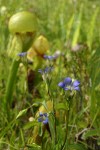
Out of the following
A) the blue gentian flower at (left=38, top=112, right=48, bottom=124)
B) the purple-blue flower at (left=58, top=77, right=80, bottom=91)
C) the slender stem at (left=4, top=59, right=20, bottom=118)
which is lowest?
the blue gentian flower at (left=38, top=112, right=48, bottom=124)

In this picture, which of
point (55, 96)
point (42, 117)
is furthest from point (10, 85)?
point (42, 117)

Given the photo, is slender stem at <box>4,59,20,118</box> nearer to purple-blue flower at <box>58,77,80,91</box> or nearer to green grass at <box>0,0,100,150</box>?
green grass at <box>0,0,100,150</box>

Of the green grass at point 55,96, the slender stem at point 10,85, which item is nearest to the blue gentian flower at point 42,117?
the green grass at point 55,96

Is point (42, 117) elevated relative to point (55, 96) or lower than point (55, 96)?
lower

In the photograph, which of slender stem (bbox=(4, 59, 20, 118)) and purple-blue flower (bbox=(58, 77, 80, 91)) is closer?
purple-blue flower (bbox=(58, 77, 80, 91))

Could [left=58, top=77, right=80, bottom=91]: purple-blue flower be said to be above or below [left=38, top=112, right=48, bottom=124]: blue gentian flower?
above

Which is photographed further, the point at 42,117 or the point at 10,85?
the point at 10,85

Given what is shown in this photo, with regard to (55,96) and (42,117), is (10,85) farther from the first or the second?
(42,117)

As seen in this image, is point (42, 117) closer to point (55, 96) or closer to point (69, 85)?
point (69, 85)

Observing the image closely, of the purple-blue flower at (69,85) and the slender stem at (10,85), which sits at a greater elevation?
the slender stem at (10,85)

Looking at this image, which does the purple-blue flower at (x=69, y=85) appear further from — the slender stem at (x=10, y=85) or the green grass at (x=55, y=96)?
the slender stem at (x=10, y=85)

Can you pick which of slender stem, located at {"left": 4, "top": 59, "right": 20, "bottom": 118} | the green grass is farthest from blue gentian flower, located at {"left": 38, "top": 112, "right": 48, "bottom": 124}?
slender stem, located at {"left": 4, "top": 59, "right": 20, "bottom": 118}

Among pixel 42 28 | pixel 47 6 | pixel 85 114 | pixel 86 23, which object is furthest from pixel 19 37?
pixel 47 6
